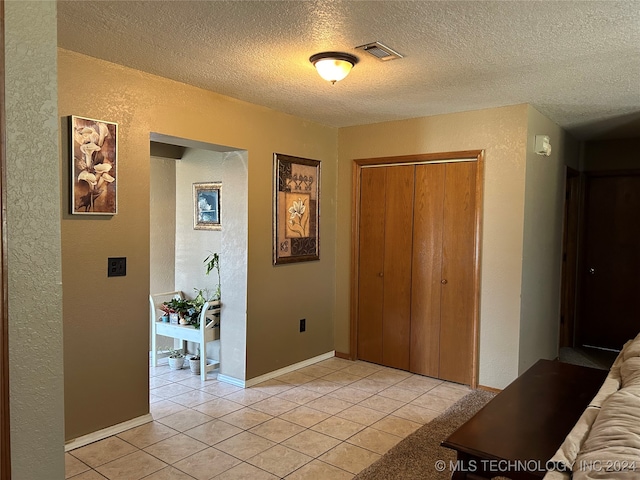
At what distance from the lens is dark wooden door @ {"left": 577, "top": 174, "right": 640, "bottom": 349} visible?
4.98 meters

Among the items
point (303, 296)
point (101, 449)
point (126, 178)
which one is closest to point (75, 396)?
Result: point (101, 449)

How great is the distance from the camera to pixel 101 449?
2715 millimetres

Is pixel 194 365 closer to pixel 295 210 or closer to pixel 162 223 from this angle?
pixel 162 223

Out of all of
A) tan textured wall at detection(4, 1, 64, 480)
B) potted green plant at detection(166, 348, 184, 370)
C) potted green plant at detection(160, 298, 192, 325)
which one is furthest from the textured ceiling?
potted green plant at detection(166, 348, 184, 370)

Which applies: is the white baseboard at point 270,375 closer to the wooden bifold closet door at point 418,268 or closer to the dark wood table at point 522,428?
the wooden bifold closet door at point 418,268

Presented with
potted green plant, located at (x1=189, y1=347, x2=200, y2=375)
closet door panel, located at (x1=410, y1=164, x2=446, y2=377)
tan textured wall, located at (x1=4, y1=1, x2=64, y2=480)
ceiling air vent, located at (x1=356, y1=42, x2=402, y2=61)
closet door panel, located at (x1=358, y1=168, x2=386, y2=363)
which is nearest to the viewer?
tan textured wall, located at (x1=4, y1=1, x2=64, y2=480)

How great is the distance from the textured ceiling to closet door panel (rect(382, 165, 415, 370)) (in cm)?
80

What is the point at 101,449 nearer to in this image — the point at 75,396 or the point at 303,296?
the point at 75,396

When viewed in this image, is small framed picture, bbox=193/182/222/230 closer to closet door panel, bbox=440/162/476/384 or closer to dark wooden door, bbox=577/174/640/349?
closet door panel, bbox=440/162/476/384

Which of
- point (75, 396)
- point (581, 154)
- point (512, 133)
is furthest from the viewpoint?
point (581, 154)

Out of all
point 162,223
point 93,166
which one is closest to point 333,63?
point 93,166

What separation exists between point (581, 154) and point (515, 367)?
280 cm

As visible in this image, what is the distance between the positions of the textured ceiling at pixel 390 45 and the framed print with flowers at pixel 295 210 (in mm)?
667

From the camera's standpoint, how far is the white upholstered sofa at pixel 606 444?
4.03 feet
